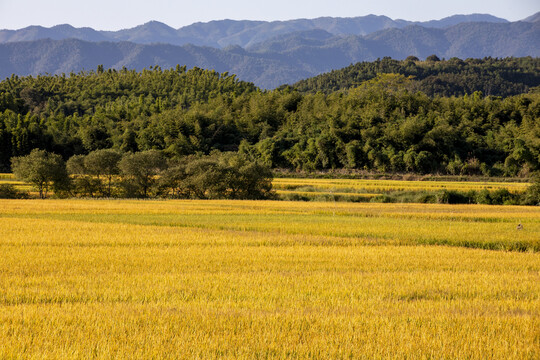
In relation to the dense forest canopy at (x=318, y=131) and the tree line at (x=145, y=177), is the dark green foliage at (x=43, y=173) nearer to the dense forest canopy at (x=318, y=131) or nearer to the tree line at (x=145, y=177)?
the tree line at (x=145, y=177)

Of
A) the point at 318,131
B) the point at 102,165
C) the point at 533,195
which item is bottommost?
the point at 533,195

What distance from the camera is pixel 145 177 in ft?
155

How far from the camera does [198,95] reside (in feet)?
357

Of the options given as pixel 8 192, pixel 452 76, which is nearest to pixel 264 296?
pixel 8 192

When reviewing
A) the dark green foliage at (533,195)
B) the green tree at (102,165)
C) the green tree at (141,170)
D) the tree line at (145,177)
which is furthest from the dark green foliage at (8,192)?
the dark green foliage at (533,195)

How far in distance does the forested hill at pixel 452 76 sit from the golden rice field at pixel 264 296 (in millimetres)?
126434

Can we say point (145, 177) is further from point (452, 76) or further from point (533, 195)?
point (452, 76)

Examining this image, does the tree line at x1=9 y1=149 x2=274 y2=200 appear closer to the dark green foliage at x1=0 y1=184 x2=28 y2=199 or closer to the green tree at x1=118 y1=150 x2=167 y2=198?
the green tree at x1=118 y1=150 x2=167 y2=198

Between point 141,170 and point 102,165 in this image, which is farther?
point 102,165

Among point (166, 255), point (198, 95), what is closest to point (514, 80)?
point (198, 95)

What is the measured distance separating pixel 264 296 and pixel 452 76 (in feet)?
497

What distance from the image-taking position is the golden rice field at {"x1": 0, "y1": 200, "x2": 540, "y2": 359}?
20.7ft

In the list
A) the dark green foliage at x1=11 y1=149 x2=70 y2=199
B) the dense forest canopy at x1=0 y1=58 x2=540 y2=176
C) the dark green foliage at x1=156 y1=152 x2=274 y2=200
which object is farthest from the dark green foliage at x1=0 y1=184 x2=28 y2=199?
the dense forest canopy at x1=0 y1=58 x2=540 y2=176

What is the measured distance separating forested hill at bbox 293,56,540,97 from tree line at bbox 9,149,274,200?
98.2m
